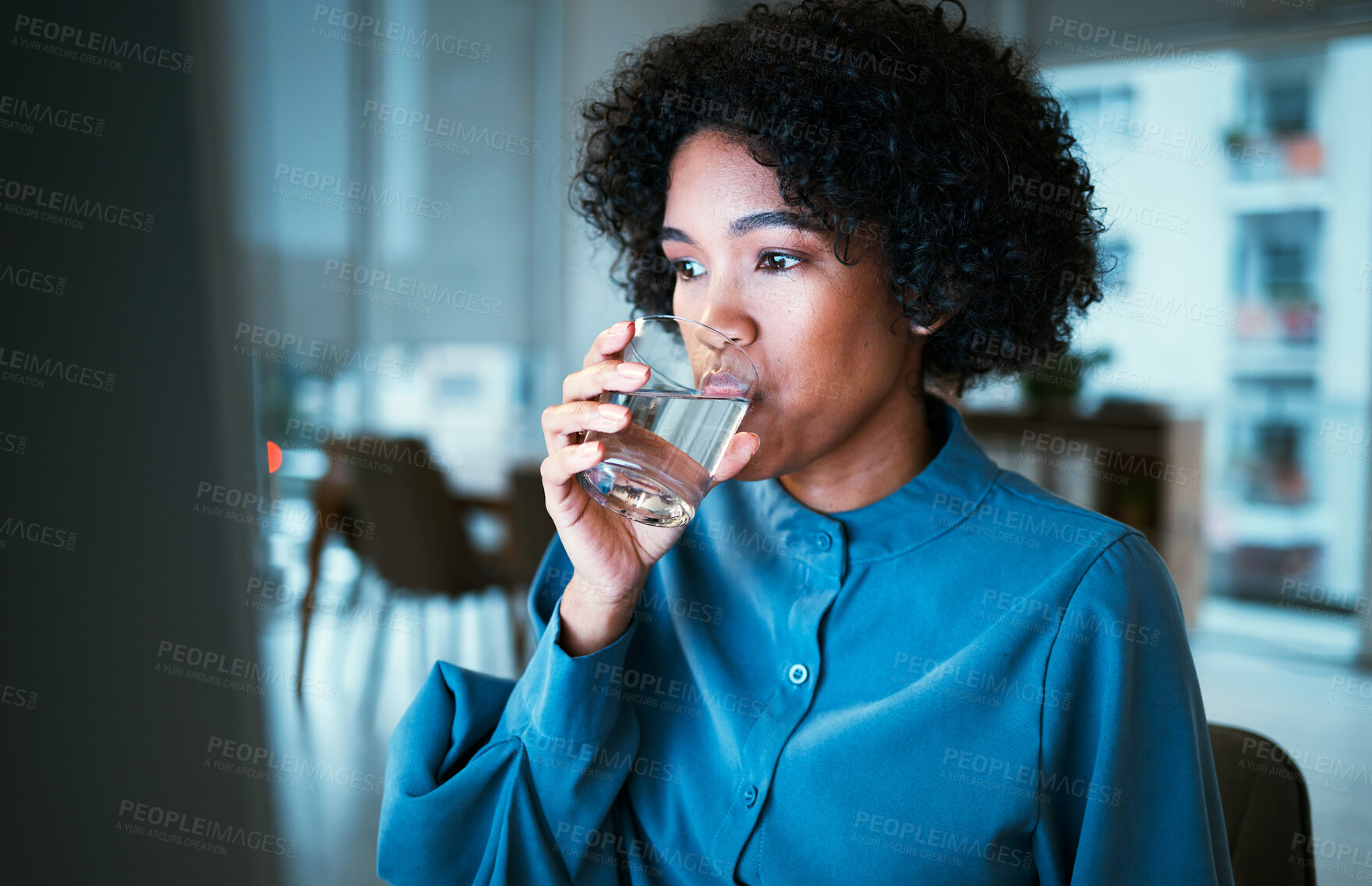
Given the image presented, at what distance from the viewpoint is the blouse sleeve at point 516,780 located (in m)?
1.05

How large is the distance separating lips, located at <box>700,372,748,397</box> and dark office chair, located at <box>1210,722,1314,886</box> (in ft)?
2.52

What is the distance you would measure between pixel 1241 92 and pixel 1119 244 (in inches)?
37.4

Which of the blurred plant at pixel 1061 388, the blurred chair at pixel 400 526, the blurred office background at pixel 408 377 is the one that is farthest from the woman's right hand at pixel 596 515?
the blurred plant at pixel 1061 388

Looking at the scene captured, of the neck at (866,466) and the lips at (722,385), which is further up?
the lips at (722,385)

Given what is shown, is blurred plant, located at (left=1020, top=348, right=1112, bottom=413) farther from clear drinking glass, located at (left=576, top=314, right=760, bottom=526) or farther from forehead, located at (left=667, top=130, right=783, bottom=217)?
Answer: clear drinking glass, located at (left=576, top=314, right=760, bottom=526)

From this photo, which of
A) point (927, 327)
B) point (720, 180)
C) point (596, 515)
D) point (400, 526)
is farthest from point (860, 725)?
point (400, 526)

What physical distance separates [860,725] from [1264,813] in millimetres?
540

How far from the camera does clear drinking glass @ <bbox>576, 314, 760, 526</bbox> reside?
34.4 inches

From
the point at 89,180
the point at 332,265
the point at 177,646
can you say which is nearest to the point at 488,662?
the point at 332,265

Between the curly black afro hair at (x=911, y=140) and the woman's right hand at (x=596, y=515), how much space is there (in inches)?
11.2

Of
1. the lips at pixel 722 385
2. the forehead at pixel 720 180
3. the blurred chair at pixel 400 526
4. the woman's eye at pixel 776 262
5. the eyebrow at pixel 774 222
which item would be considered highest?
the forehead at pixel 720 180

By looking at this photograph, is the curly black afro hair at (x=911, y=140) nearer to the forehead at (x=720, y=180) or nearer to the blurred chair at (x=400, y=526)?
the forehead at (x=720, y=180)

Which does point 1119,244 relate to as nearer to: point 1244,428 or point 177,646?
point 1244,428

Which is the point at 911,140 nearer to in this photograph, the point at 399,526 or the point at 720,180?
the point at 720,180
